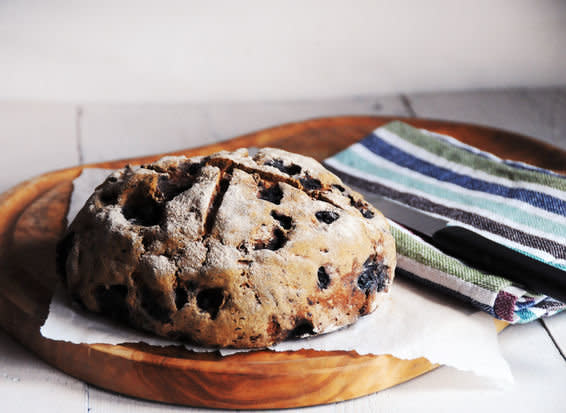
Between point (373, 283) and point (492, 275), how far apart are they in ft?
0.80

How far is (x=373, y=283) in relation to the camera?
3.77 feet

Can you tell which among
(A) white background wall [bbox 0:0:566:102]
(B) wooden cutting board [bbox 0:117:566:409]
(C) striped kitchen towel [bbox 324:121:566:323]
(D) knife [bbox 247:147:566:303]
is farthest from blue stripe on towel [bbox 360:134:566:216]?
(A) white background wall [bbox 0:0:566:102]

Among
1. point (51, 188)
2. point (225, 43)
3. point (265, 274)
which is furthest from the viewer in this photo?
point (225, 43)

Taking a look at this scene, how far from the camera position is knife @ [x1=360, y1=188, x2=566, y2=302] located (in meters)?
1.20

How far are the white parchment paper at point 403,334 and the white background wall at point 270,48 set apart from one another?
1.24 meters

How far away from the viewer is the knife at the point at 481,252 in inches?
47.1

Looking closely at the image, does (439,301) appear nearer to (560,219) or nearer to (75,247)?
(560,219)

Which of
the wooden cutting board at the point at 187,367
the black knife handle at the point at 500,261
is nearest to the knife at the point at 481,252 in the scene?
the black knife handle at the point at 500,261

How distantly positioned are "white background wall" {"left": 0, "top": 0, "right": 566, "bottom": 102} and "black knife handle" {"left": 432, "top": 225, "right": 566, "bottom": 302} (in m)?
1.19

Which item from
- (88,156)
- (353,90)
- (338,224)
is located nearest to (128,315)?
(338,224)

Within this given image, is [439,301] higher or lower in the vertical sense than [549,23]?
lower

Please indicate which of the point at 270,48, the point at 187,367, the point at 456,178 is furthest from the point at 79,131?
the point at 187,367

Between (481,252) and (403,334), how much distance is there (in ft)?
0.80

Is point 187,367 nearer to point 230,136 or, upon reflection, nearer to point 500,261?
point 500,261
